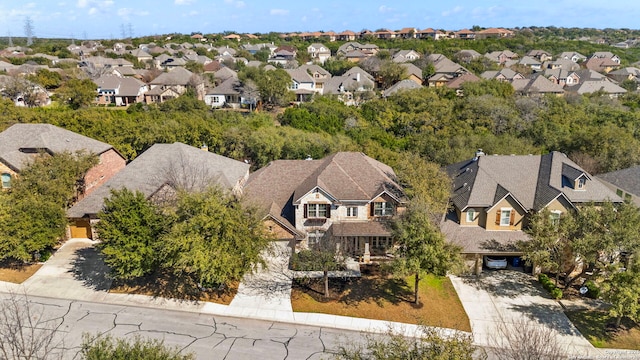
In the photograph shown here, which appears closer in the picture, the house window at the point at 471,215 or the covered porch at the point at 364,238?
the covered porch at the point at 364,238

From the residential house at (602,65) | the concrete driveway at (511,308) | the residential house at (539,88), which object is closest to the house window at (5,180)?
the concrete driveway at (511,308)

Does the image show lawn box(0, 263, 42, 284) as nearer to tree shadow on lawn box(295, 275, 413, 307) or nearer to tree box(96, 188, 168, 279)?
tree box(96, 188, 168, 279)

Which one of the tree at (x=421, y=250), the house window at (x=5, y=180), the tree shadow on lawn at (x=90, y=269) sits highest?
the house window at (x=5, y=180)

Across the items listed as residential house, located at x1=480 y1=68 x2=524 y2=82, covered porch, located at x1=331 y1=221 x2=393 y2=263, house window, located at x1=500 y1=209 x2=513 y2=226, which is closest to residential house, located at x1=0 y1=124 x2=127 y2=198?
covered porch, located at x1=331 y1=221 x2=393 y2=263

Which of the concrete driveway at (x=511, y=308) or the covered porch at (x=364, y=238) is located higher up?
the covered porch at (x=364, y=238)

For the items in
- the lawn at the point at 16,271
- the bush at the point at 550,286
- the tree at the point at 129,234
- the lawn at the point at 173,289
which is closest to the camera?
the tree at the point at 129,234

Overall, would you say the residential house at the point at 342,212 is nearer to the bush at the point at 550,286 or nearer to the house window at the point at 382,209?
the house window at the point at 382,209

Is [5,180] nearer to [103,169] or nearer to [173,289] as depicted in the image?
[103,169]
